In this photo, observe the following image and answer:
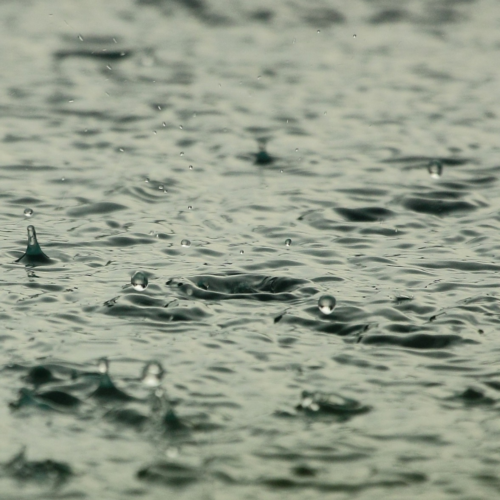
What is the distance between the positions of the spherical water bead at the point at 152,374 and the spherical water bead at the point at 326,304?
1.13 metres

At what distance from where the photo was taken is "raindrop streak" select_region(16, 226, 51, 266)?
21.0 ft

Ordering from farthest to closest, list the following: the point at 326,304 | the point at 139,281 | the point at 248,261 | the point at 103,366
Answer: the point at 248,261 < the point at 139,281 < the point at 326,304 < the point at 103,366

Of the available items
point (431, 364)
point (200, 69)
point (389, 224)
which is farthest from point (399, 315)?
point (200, 69)

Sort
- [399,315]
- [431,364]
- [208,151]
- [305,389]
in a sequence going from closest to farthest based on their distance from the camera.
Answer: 1. [305,389]
2. [431,364]
3. [399,315]
4. [208,151]

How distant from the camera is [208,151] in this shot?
28.7 ft

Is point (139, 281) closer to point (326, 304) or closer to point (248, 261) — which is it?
point (248, 261)

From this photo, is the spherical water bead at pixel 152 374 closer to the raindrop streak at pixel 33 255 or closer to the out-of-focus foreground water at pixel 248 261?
the out-of-focus foreground water at pixel 248 261

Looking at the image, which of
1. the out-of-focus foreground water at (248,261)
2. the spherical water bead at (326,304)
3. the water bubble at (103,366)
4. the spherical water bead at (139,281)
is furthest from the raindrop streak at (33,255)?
the spherical water bead at (326,304)

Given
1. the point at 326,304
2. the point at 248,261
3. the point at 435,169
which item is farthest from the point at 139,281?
the point at 435,169

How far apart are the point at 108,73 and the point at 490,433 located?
296 inches

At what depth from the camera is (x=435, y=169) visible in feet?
27.4

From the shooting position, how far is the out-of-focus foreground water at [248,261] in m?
4.21

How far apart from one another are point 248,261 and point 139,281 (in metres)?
0.79

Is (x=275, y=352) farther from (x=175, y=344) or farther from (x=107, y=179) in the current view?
(x=107, y=179)
